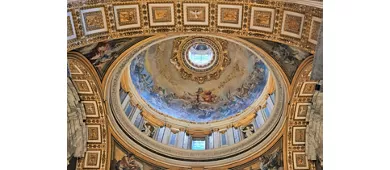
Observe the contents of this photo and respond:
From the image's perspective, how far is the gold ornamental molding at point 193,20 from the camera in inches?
445

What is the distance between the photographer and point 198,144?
19.1m

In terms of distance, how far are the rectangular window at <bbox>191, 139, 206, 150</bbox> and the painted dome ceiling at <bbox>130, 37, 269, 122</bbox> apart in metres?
1.01

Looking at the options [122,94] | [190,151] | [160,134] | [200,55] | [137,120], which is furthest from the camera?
[200,55]

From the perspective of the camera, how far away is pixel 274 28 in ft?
39.0

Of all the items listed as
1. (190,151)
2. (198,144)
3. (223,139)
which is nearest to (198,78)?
(198,144)

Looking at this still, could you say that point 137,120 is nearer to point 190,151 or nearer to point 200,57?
point 190,151

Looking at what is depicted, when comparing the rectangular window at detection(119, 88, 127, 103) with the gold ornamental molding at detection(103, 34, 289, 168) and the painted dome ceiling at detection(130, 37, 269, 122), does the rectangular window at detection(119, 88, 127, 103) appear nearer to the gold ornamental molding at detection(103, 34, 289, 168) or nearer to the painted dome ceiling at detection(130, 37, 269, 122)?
the gold ornamental molding at detection(103, 34, 289, 168)

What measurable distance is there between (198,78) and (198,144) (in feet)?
10.1

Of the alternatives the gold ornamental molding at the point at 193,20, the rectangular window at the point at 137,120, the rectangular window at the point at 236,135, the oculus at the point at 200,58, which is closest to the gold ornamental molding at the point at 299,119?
the gold ornamental molding at the point at 193,20

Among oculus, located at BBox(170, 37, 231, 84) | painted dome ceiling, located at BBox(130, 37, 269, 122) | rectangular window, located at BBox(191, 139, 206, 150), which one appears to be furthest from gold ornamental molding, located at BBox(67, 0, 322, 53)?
rectangular window, located at BBox(191, 139, 206, 150)

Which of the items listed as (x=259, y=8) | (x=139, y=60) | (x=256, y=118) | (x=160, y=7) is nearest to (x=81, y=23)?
(x=160, y=7)

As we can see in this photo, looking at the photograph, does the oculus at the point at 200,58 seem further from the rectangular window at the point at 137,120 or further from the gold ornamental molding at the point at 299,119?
the gold ornamental molding at the point at 299,119

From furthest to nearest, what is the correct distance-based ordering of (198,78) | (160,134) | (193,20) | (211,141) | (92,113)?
1. (198,78)
2. (211,141)
3. (160,134)
4. (92,113)
5. (193,20)

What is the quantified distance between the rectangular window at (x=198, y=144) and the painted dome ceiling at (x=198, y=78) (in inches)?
39.6
